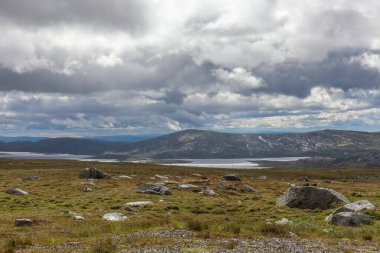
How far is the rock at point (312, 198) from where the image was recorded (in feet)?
155

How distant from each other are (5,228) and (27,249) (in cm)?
1123

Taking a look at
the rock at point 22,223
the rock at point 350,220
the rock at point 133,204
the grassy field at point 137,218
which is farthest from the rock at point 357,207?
the rock at point 22,223

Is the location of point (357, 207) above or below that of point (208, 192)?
above

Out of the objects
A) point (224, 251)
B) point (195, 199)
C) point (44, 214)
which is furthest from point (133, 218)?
point (224, 251)

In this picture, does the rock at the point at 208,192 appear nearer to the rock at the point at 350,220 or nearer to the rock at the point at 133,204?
the rock at the point at 133,204

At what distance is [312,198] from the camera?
48.2 m

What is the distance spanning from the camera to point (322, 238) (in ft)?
78.6

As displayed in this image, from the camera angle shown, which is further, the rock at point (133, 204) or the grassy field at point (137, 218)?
the rock at point (133, 204)

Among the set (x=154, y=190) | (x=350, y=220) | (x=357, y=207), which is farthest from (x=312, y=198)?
(x=154, y=190)

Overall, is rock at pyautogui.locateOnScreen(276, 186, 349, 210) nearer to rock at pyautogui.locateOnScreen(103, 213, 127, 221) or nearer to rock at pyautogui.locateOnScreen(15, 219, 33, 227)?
rock at pyautogui.locateOnScreen(103, 213, 127, 221)

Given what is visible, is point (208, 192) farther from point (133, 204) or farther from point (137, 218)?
point (137, 218)

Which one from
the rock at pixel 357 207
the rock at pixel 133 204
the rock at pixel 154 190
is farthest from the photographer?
the rock at pixel 154 190

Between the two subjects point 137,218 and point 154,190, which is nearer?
point 137,218

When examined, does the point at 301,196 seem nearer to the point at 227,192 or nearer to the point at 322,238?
the point at 227,192
